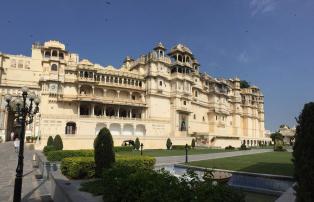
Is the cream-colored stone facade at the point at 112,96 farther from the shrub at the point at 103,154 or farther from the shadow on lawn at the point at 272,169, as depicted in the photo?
the shadow on lawn at the point at 272,169

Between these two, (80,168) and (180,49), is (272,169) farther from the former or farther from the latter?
(180,49)

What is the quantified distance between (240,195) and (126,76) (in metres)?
59.8

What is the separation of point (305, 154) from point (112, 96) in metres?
60.2

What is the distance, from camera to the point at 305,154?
582cm

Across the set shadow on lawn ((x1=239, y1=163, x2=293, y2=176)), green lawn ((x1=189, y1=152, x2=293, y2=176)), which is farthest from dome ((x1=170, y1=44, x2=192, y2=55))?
shadow on lawn ((x1=239, y1=163, x2=293, y2=176))

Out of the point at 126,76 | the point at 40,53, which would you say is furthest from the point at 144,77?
the point at 40,53

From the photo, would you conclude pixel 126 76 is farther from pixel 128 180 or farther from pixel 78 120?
pixel 128 180

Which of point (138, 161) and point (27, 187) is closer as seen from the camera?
point (27, 187)

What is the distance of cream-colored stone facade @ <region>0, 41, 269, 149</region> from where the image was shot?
55.3 meters

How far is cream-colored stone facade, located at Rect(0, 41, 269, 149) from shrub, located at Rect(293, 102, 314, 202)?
4536cm

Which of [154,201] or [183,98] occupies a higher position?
[183,98]

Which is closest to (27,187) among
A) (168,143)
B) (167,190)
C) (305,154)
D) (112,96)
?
(167,190)

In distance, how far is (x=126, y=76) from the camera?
213ft

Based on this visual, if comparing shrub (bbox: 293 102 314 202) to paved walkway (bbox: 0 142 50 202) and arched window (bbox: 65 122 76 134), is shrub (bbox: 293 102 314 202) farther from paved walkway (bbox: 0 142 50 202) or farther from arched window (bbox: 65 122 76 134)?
arched window (bbox: 65 122 76 134)
